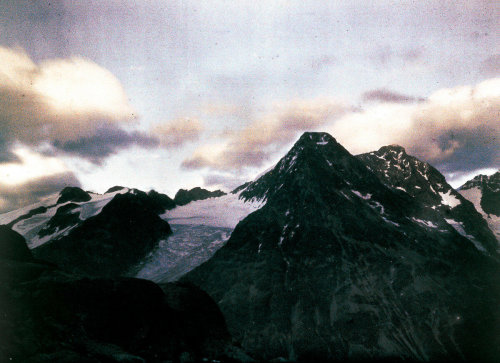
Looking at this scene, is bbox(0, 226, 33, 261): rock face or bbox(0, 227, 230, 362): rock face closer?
bbox(0, 227, 230, 362): rock face

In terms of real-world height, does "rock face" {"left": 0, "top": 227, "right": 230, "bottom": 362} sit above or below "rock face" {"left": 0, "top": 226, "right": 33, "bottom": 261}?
below

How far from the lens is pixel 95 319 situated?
39.7 metres

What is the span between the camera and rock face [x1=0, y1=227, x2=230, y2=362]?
30297 millimetres

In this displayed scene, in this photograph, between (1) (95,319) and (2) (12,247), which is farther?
(2) (12,247)

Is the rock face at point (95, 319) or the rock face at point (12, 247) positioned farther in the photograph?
the rock face at point (12, 247)

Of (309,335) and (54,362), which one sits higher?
(54,362)

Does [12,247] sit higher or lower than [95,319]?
higher

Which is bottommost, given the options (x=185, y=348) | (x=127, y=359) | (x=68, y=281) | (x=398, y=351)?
(x=398, y=351)

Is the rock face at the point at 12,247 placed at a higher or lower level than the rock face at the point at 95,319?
higher

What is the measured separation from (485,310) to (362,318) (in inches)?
3002

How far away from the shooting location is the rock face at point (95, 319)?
30.3 m

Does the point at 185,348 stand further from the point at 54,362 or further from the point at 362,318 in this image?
the point at 362,318

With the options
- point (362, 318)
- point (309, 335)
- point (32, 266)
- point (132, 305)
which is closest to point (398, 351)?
point (362, 318)

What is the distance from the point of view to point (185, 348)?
1753 inches
